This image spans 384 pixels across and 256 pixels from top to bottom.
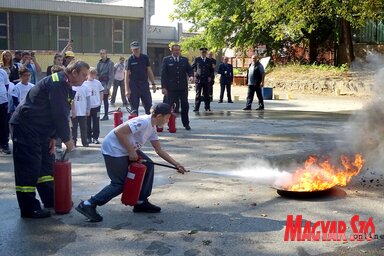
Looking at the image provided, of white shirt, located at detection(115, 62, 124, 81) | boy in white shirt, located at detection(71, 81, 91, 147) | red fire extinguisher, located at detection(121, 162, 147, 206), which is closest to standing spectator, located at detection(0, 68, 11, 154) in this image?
boy in white shirt, located at detection(71, 81, 91, 147)

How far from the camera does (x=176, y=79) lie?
11391 millimetres

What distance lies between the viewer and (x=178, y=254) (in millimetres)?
4289

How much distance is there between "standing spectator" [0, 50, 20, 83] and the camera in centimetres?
927

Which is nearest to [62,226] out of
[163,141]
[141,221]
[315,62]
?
[141,221]

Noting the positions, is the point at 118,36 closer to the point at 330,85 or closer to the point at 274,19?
the point at 274,19

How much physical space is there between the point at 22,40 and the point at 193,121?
90.2 feet

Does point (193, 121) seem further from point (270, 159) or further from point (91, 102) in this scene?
point (270, 159)

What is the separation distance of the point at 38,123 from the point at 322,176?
3.51m

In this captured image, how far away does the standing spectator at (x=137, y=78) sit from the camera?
422 inches

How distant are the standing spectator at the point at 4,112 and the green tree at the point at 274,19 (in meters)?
15.0

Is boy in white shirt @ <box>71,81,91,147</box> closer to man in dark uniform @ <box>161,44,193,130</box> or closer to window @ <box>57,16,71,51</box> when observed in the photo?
man in dark uniform @ <box>161,44,193,130</box>

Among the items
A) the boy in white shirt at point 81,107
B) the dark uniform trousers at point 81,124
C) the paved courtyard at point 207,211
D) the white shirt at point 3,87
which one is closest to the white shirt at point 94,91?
the boy in white shirt at point 81,107

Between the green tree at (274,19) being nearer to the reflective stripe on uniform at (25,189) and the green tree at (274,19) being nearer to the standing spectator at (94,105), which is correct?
the standing spectator at (94,105)

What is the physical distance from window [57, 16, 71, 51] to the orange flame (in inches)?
1345
